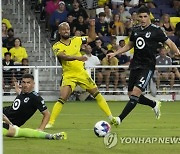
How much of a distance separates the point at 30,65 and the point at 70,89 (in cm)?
1024

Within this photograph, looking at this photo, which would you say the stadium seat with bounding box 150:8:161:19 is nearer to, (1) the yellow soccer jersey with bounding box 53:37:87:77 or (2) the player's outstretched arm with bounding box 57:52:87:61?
(1) the yellow soccer jersey with bounding box 53:37:87:77

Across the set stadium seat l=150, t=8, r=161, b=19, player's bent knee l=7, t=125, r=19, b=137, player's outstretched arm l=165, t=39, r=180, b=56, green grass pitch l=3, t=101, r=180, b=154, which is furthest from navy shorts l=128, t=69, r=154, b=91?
stadium seat l=150, t=8, r=161, b=19

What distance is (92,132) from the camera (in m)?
13.1

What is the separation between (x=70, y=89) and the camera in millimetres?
14609

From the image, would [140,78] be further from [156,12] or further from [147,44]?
[156,12]

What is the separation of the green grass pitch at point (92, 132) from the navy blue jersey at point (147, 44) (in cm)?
126

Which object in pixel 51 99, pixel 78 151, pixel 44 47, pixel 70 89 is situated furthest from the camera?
pixel 44 47

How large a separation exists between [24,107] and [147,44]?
2.68 meters

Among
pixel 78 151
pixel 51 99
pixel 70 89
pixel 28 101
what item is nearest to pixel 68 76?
pixel 70 89

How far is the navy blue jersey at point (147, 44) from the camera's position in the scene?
44.2 feet

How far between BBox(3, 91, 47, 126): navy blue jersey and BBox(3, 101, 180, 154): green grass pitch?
1.87 ft

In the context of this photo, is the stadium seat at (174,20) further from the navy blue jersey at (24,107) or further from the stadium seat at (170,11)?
the navy blue jersey at (24,107)

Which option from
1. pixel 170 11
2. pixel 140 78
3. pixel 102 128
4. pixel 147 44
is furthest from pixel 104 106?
pixel 170 11

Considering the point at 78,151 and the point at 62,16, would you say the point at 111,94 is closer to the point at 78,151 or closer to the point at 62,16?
the point at 62,16
